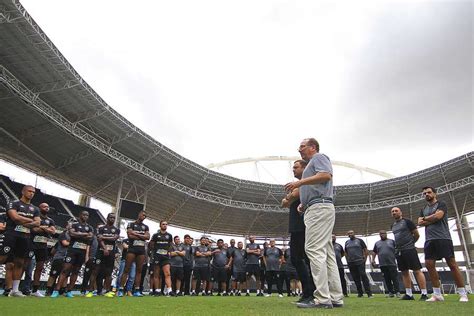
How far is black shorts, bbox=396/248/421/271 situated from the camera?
20.1 feet

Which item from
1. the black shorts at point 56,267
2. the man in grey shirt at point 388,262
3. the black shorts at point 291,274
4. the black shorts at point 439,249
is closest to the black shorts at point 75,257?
the black shorts at point 56,267

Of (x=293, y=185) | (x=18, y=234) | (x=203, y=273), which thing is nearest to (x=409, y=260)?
(x=293, y=185)

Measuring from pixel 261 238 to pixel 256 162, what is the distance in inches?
352

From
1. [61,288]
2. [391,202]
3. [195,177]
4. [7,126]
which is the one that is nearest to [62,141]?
[7,126]

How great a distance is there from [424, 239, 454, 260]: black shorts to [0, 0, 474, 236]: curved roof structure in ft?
46.4

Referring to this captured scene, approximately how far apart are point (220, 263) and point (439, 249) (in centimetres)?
768

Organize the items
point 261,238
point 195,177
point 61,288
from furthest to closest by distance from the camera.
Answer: point 261,238
point 195,177
point 61,288

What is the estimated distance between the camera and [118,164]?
20938mm

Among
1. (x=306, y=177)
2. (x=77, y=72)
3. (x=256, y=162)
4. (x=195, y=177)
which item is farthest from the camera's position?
(x=256, y=162)

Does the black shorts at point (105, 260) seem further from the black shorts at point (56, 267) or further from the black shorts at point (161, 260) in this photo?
the black shorts at point (161, 260)

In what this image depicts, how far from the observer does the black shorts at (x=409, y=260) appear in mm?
6132

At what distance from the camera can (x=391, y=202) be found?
1022 inches

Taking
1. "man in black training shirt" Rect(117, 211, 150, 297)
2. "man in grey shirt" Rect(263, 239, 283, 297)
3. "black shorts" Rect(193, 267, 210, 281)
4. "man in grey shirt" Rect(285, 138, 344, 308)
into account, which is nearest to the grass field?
"man in grey shirt" Rect(285, 138, 344, 308)

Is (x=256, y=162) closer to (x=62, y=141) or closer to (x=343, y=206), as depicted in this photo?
(x=343, y=206)
